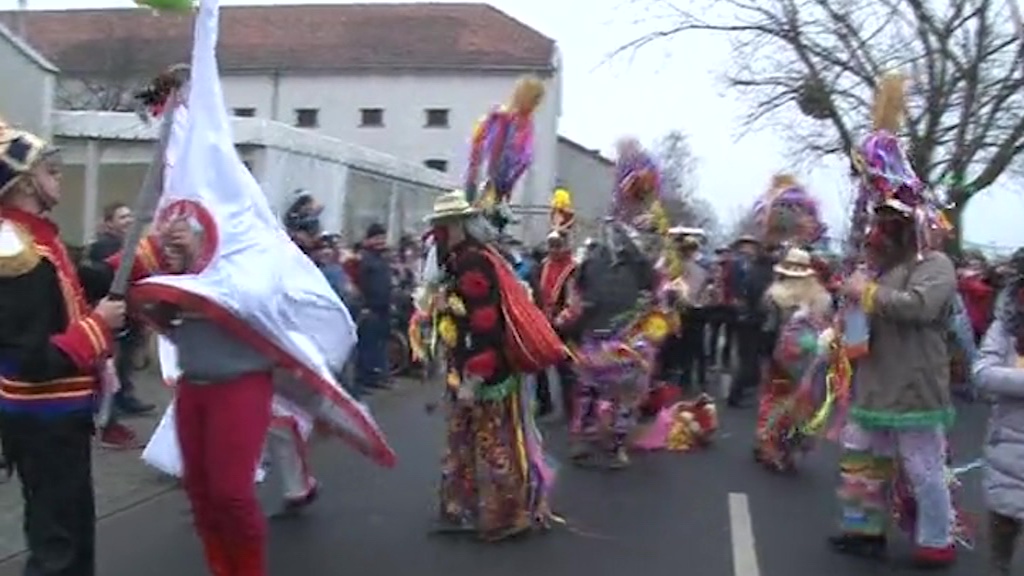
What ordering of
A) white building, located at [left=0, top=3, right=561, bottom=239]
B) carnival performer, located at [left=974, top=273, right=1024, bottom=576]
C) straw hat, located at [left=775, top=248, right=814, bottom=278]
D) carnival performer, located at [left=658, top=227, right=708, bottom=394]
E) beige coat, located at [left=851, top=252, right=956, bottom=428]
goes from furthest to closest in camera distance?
white building, located at [left=0, top=3, right=561, bottom=239], carnival performer, located at [left=658, top=227, right=708, bottom=394], straw hat, located at [left=775, top=248, right=814, bottom=278], beige coat, located at [left=851, top=252, right=956, bottom=428], carnival performer, located at [left=974, top=273, right=1024, bottom=576]

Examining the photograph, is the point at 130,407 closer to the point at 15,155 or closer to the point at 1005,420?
the point at 15,155

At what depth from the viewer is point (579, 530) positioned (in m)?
7.77

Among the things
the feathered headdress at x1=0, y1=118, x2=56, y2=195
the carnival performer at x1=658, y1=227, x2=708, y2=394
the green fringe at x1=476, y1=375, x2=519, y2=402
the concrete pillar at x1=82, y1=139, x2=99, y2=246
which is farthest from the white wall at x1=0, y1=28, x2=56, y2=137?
the feathered headdress at x1=0, y1=118, x2=56, y2=195

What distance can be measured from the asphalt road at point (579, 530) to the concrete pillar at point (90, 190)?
7187 mm

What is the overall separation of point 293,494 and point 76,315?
3.22m

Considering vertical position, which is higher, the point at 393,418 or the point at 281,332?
the point at 281,332

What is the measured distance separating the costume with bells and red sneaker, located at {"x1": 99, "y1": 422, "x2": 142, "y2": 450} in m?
4.63

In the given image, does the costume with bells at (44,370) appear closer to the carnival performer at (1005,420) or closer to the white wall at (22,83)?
the carnival performer at (1005,420)

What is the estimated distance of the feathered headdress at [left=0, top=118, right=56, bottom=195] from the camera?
496 centimetres

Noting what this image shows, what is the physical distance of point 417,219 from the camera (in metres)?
22.9

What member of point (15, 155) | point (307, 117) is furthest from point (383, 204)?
point (307, 117)

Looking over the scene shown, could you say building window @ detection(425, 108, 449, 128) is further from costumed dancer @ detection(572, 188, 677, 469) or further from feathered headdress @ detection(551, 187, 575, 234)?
costumed dancer @ detection(572, 188, 677, 469)

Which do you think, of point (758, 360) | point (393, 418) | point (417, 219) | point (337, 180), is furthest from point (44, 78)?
point (758, 360)

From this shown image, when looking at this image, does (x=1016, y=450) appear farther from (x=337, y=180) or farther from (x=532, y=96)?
(x=337, y=180)
